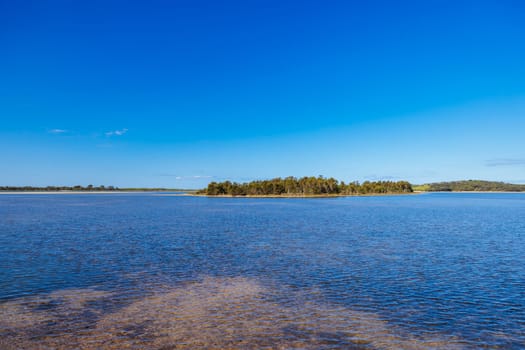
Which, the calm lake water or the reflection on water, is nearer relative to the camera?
the reflection on water

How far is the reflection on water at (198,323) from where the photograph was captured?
13305 millimetres

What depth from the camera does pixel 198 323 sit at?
15289mm

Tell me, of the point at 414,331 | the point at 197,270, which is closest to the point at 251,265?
the point at 197,270

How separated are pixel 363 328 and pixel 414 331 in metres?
2.07

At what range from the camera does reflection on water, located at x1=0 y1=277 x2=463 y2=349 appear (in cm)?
1330

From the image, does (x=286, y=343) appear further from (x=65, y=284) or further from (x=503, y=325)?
(x=65, y=284)

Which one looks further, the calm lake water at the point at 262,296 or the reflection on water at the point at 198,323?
the calm lake water at the point at 262,296

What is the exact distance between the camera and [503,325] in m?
15.1

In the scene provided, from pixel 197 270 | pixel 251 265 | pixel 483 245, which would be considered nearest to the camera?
pixel 197 270

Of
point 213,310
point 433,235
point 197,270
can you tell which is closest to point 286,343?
point 213,310

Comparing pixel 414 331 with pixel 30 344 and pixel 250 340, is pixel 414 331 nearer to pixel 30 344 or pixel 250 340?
pixel 250 340

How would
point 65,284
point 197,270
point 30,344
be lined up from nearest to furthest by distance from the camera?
point 30,344, point 65,284, point 197,270

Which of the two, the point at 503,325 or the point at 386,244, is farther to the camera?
the point at 386,244

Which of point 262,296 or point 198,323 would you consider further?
point 262,296
